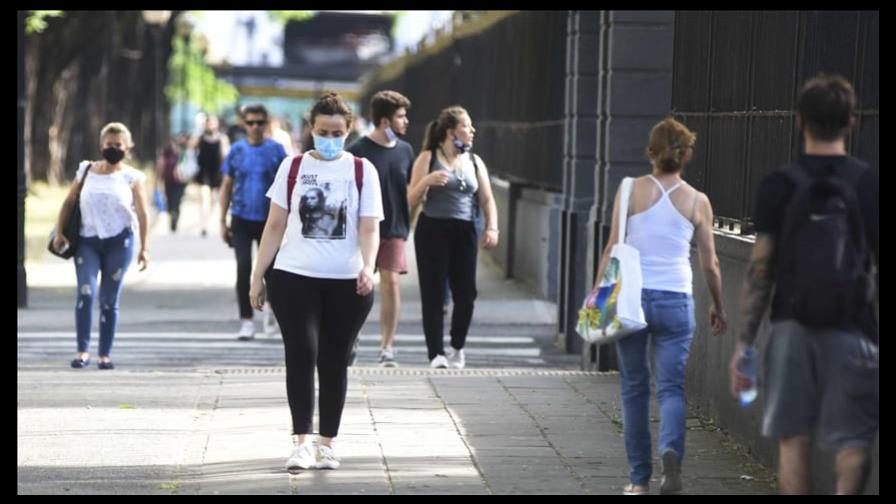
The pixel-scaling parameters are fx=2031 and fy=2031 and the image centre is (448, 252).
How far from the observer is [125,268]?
13.0m

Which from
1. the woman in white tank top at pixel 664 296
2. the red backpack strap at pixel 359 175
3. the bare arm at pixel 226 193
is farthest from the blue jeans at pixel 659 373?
the bare arm at pixel 226 193

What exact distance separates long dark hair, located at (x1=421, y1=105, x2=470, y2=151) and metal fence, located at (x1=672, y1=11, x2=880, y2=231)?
1506 mm

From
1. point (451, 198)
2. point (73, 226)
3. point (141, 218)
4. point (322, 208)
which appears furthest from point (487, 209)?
point (322, 208)

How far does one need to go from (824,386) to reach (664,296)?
4.59 ft

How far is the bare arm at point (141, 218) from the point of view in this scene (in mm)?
12875

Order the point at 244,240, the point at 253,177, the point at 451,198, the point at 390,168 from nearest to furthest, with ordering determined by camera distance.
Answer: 1. the point at 390,168
2. the point at 451,198
3. the point at 253,177
4. the point at 244,240

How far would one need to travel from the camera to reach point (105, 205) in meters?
12.7

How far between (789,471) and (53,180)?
36602mm

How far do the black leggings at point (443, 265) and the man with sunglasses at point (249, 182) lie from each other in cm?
179

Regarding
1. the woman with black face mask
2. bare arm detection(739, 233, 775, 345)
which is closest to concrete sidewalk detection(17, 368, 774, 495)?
the woman with black face mask

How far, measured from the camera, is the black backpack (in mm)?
6527

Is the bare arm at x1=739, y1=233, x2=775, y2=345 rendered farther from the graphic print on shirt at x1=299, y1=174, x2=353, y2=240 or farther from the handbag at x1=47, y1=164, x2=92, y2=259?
the handbag at x1=47, y1=164, x2=92, y2=259

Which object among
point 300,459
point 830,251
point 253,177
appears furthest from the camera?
point 253,177

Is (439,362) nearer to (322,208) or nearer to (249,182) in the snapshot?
(249,182)
